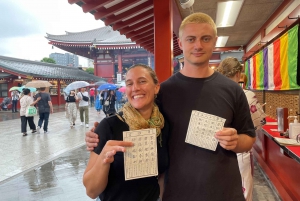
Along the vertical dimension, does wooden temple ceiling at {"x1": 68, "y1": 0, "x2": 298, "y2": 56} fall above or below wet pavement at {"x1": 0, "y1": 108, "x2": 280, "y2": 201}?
above

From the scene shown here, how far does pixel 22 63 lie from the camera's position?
21.1m

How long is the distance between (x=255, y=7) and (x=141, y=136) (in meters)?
4.41

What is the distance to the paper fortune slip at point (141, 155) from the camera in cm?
126

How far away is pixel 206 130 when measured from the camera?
1.34m

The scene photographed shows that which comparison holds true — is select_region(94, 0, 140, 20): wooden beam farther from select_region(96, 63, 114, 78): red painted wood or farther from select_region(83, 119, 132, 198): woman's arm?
select_region(96, 63, 114, 78): red painted wood

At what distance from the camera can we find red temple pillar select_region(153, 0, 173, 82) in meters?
3.40

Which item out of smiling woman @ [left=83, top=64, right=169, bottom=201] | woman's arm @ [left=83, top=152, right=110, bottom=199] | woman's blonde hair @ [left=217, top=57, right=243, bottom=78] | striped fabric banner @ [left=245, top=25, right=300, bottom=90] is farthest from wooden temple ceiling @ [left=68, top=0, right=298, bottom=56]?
woman's arm @ [left=83, top=152, right=110, bottom=199]

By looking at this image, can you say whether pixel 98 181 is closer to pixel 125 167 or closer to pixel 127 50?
pixel 125 167

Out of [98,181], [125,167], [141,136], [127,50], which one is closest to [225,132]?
[141,136]

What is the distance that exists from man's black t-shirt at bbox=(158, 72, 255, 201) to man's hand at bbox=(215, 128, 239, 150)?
0.10m

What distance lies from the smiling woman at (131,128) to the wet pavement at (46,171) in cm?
246

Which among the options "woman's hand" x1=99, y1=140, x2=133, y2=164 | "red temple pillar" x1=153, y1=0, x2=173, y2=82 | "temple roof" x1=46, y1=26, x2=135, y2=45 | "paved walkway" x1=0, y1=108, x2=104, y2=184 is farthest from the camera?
"temple roof" x1=46, y1=26, x2=135, y2=45

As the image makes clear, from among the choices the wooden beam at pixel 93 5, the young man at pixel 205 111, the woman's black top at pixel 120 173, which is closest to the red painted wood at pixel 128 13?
the wooden beam at pixel 93 5

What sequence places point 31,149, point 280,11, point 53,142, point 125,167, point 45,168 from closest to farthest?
point 125,167 < point 280,11 < point 45,168 < point 31,149 < point 53,142
